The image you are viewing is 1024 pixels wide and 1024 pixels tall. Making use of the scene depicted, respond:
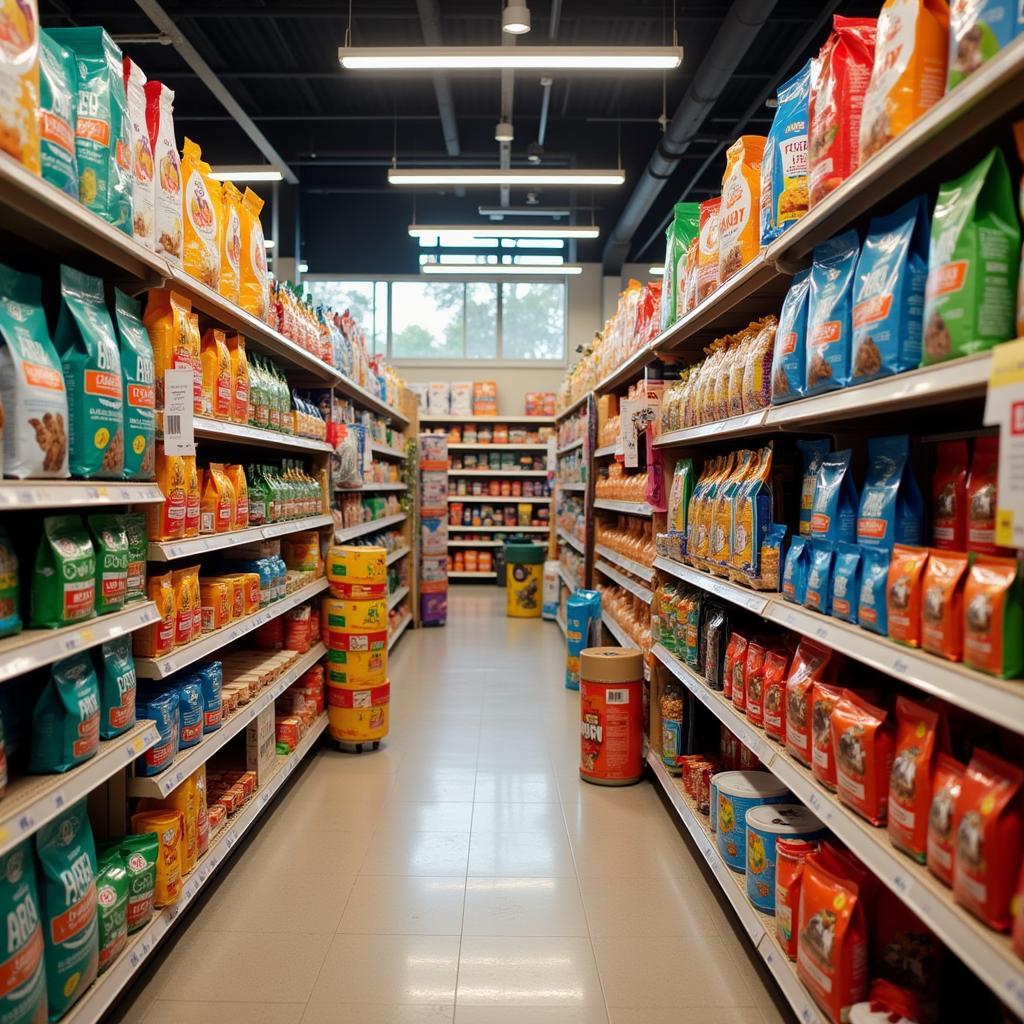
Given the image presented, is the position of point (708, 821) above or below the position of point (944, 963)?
below

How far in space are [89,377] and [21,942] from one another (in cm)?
128

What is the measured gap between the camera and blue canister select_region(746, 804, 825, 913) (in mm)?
2342

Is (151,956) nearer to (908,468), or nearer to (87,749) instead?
(87,749)

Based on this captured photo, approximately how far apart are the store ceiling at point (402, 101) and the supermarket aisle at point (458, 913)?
286 inches

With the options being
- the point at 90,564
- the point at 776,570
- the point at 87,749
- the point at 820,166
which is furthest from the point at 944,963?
the point at 90,564

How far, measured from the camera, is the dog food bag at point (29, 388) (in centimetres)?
168

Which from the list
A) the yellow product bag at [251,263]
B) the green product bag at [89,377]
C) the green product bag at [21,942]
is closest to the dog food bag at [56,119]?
the green product bag at [89,377]

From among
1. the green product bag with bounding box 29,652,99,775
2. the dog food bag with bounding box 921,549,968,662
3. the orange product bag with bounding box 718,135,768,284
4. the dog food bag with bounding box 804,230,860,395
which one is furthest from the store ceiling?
the green product bag with bounding box 29,652,99,775

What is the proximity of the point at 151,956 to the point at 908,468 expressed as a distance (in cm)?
259

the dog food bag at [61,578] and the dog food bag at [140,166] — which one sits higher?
the dog food bag at [140,166]

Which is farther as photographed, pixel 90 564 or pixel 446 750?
pixel 446 750

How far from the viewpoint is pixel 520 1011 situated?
2.24 metres

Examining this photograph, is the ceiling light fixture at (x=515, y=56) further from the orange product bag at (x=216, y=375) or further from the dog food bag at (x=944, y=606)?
the dog food bag at (x=944, y=606)

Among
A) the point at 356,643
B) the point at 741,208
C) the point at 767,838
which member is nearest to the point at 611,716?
the point at 356,643
